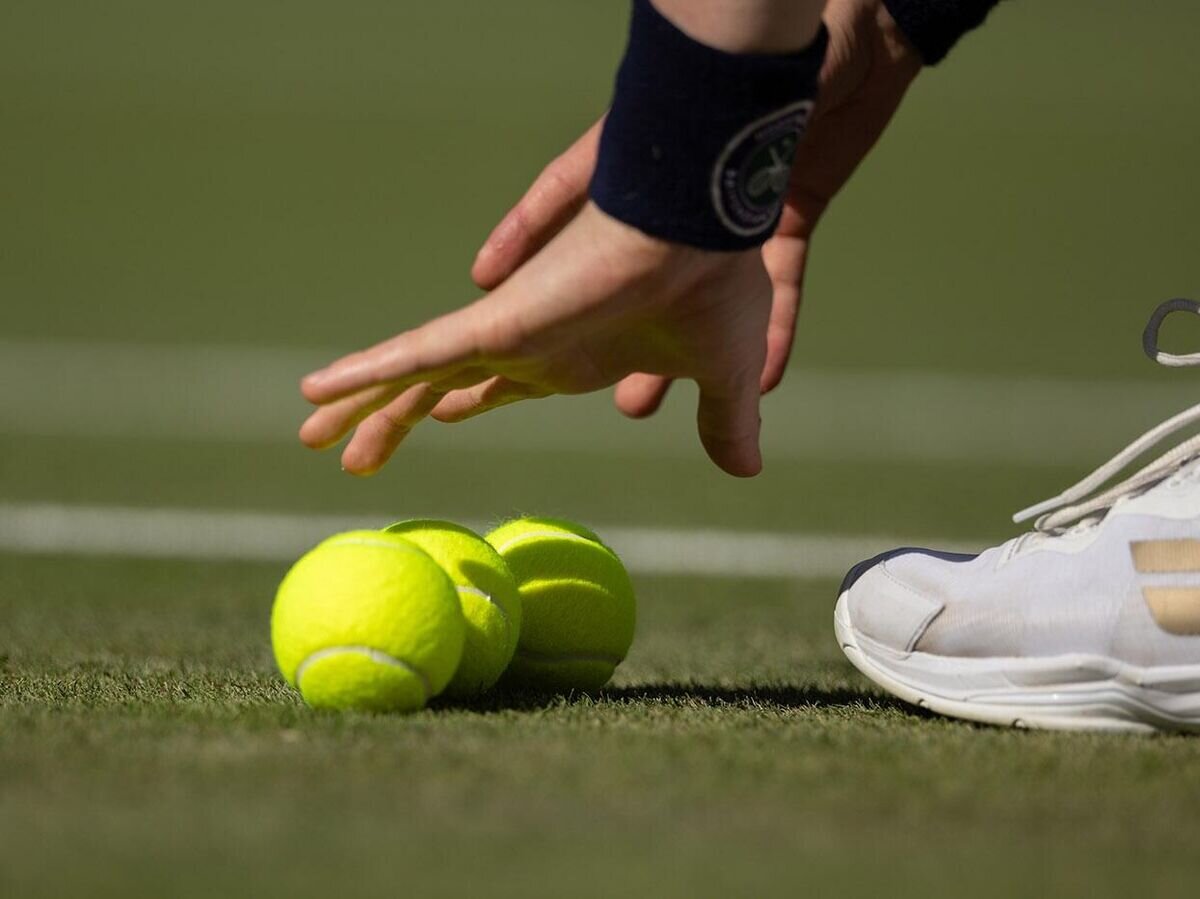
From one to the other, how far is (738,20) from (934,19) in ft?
2.31

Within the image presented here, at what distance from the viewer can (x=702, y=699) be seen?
8.15 ft

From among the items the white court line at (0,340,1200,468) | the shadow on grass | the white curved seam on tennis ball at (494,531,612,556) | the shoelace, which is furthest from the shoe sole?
the white court line at (0,340,1200,468)

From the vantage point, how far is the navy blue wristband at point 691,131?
196cm

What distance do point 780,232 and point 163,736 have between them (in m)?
1.38

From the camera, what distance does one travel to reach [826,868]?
152 centimetres

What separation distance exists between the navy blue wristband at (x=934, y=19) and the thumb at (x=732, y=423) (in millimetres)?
678

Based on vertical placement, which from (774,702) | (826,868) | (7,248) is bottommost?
(7,248)

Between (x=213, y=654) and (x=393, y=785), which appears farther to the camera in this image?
(x=213, y=654)

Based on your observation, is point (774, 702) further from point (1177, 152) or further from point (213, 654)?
point (1177, 152)

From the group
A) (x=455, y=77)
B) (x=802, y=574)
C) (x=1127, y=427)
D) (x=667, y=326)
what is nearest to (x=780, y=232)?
(x=667, y=326)

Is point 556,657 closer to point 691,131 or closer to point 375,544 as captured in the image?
point 375,544

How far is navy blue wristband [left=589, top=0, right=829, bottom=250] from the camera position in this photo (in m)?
1.96

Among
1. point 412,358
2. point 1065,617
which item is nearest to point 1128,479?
point 1065,617

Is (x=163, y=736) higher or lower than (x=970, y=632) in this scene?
lower
